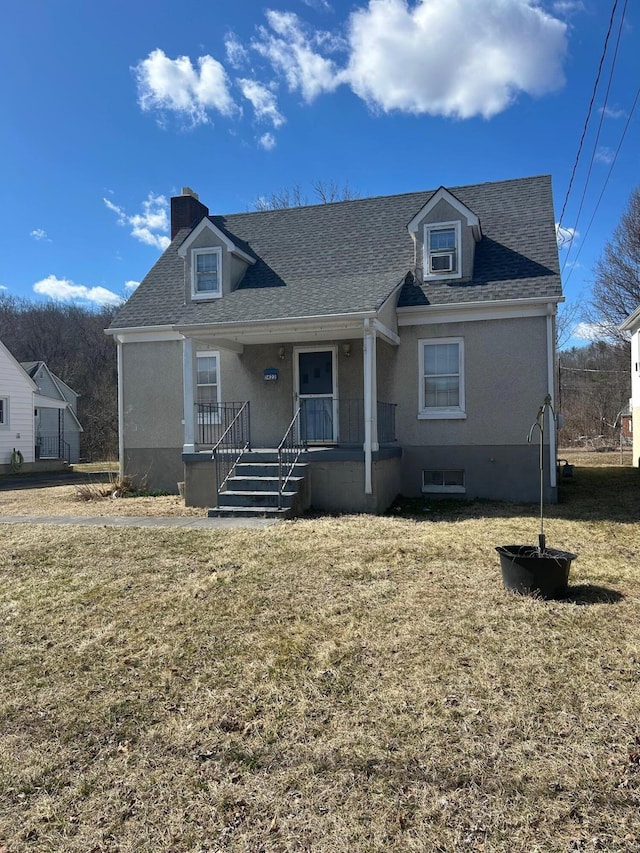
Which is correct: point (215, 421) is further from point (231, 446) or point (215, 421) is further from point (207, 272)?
point (207, 272)

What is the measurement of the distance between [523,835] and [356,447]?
30.3 feet

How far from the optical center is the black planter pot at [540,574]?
17.4ft

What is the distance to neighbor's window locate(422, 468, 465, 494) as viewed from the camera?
12.4 metres

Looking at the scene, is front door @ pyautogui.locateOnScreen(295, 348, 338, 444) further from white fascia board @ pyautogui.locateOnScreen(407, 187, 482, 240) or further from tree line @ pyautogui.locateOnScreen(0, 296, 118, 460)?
tree line @ pyautogui.locateOnScreen(0, 296, 118, 460)

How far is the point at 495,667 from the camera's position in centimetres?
396

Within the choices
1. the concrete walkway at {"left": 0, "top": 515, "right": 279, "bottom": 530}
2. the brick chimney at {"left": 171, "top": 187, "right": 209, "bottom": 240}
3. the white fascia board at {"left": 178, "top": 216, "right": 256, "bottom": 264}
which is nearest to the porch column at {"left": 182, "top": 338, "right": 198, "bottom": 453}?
the concrete walkway at {"left": 0, "top": 515, "right": 279, "bottom": 530}

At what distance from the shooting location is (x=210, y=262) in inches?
553

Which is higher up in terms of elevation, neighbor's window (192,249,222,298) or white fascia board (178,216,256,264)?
white fascia board (178,216,256,264)

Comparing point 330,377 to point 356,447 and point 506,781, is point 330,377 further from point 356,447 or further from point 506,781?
point 506,781

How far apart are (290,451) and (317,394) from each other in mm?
2201

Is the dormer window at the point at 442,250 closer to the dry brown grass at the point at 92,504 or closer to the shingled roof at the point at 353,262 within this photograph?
the shingled roof at the point at 353,262

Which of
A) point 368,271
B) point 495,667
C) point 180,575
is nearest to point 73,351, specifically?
point 368,271

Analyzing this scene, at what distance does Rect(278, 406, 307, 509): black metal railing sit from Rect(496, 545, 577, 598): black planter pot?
471 cm

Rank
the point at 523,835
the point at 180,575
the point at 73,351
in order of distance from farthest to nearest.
A: the point at 73,351, the point at 180,575, the point at 523,835
